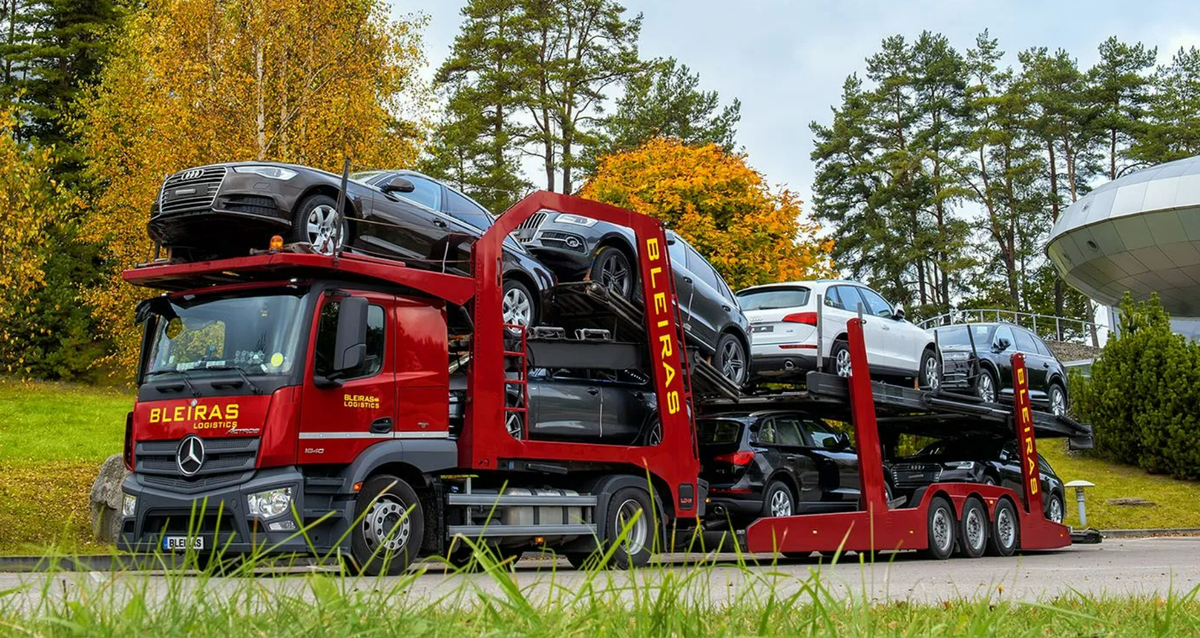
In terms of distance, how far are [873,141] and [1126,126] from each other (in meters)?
11.6

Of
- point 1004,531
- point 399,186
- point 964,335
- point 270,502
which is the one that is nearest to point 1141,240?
point 964,335

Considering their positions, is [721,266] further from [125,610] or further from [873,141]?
[873,141]

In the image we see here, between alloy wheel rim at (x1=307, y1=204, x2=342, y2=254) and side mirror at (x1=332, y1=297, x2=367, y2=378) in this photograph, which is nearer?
side mirror at (x1=332, y1=297, x2=367, y2=378)

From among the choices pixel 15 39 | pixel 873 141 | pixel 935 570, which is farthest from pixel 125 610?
pixel 873 141

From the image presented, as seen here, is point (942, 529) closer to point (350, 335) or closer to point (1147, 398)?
point (350, 335)

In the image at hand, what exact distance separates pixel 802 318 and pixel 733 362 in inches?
49.2

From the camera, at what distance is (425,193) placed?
11.1 metres

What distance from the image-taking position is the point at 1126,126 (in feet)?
182

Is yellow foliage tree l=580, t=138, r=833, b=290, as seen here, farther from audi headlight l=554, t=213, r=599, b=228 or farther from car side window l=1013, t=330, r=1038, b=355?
audi headlight l=554, t=213, r=599, b=228

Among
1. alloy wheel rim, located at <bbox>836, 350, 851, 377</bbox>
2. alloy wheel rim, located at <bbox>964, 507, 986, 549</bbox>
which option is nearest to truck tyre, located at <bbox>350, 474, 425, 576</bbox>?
alloy wheel rim, located at <bbox>836, 350, 851, 377</bbox>

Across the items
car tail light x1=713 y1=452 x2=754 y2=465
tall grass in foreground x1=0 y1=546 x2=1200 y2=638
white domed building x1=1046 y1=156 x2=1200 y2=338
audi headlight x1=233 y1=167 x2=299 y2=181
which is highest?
white domed building x1=1046 y1=156 x2=1200 y2=338

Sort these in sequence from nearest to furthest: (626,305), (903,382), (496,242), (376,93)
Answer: (496,242), (626,305), (903,382), (376,93)

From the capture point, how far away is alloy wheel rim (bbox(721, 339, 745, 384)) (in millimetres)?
13127

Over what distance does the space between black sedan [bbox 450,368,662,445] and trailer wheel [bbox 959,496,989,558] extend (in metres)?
5.06
